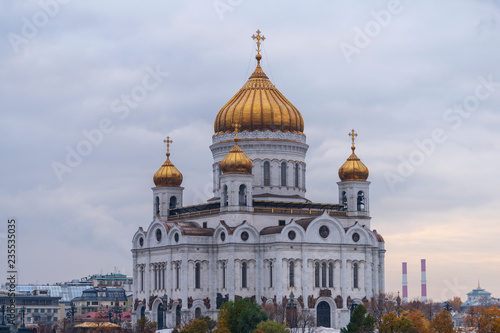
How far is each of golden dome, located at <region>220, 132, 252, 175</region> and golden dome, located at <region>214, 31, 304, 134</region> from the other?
5551 millimetres

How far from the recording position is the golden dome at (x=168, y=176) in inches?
3981

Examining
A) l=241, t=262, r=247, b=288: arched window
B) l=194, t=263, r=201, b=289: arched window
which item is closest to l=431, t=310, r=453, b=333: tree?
l=241, t=262, r=247, b=288: arched window

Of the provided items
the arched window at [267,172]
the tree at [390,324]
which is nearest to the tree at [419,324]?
the tree at [390,324]

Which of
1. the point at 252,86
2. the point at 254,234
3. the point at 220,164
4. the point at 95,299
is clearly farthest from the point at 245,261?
the point at 95,299

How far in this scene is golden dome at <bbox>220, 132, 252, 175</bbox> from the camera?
3659 inches

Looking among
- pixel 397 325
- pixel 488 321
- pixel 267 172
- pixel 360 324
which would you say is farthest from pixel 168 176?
pixel 488 321

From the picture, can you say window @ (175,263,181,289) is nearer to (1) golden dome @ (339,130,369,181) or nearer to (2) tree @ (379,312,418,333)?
(1) golden dome @ (339,130,369,181)

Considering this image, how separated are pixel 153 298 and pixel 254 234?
37.8ft

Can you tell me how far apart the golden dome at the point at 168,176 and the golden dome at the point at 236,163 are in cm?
861

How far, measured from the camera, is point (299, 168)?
99688mm

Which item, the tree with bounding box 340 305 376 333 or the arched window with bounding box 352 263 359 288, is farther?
the arched window with bounding box 352 263 359 288

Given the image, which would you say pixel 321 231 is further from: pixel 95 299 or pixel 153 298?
pixel 95 299

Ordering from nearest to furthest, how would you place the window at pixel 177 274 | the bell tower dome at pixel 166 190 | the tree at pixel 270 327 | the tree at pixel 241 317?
the tree at pixel 270 327
the tree at pixel 241 317
the window at pixel 177 274
the bell tower dome at pixel 166 190

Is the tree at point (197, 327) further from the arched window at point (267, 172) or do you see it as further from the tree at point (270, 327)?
the arched window at point (267, 172)
